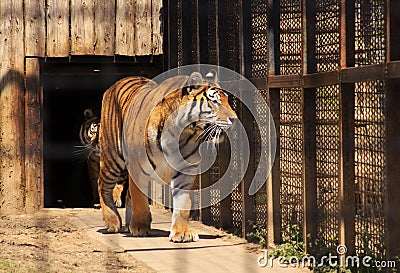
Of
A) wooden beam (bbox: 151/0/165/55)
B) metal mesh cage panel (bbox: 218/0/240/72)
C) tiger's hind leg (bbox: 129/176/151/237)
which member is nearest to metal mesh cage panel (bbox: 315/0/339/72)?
metal mesh cage panel (bbox: 218/0/240/72)

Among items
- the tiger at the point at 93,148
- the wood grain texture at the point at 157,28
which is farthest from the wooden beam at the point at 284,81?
the tiger at the point at 93,148

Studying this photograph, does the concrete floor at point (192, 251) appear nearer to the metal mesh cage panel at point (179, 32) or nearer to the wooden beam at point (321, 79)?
the wooden beam at point (321, 79)

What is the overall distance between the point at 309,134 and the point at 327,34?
26.5 inches

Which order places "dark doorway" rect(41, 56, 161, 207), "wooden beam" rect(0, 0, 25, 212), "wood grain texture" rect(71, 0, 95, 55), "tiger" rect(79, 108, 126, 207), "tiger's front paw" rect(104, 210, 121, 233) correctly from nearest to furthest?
"tiger's front paw" rect(104, 210, 121, 233) < "wooden beam" rect(0, 0, 25, 212) < "wood grain texture" rect(71, 0, 95, 55) < "tiger" rect(79, 108, 126, 207) < "dark doorway" rect(41, 56, 161, 207)

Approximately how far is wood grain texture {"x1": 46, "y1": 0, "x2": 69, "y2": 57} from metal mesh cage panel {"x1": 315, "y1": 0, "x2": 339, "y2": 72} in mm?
4178

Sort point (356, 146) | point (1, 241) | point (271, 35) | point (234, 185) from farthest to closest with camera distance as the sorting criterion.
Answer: point (234, 185), point (1, 241), point (271, 35), point (356, 146)

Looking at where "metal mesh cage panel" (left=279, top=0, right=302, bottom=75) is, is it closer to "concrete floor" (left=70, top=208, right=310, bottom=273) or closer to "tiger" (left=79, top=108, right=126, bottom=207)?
"concrete floor" (left=70, top=208, right=310, bottom=273)

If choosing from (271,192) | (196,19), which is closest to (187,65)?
(196,19)

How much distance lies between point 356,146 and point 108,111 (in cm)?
349

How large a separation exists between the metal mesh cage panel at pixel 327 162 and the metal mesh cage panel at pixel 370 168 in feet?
0.95

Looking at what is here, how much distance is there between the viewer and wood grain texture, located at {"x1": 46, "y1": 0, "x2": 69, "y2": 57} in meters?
9.24

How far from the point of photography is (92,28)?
9359 mm

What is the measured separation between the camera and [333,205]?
5492 millimetres

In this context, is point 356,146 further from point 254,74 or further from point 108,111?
point 108,111
